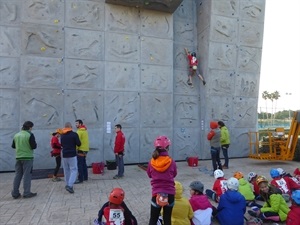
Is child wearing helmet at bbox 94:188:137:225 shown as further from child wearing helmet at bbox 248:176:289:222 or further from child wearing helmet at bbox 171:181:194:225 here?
child wearing helmet at bbox 248:176:289:222

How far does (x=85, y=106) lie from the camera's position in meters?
10.2

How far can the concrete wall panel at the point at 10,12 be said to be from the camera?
9.38m

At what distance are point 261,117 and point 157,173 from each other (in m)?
31.0

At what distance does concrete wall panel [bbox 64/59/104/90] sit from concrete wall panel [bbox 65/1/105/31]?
1.45 meters

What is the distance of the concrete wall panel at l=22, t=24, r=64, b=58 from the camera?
9.45m

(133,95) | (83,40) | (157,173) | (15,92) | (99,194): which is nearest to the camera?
(157,173)

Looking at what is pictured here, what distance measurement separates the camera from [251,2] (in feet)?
42.4

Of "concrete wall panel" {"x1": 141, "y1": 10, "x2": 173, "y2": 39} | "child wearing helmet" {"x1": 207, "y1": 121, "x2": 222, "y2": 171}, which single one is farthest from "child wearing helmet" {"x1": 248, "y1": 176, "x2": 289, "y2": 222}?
"concrete wall panel" {"x1": 141, "y1": 10, "x2": 173, "y2": 39}

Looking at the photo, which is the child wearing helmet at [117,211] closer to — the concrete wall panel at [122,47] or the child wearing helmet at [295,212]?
the child wearing helmet at [295,212]

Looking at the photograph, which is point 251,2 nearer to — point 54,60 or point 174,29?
point 174,29

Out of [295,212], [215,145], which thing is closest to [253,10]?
[215,145]

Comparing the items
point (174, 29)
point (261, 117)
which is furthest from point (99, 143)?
point (261, 117)

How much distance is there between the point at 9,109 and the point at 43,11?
389 cm

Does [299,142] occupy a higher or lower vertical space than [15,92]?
lower
